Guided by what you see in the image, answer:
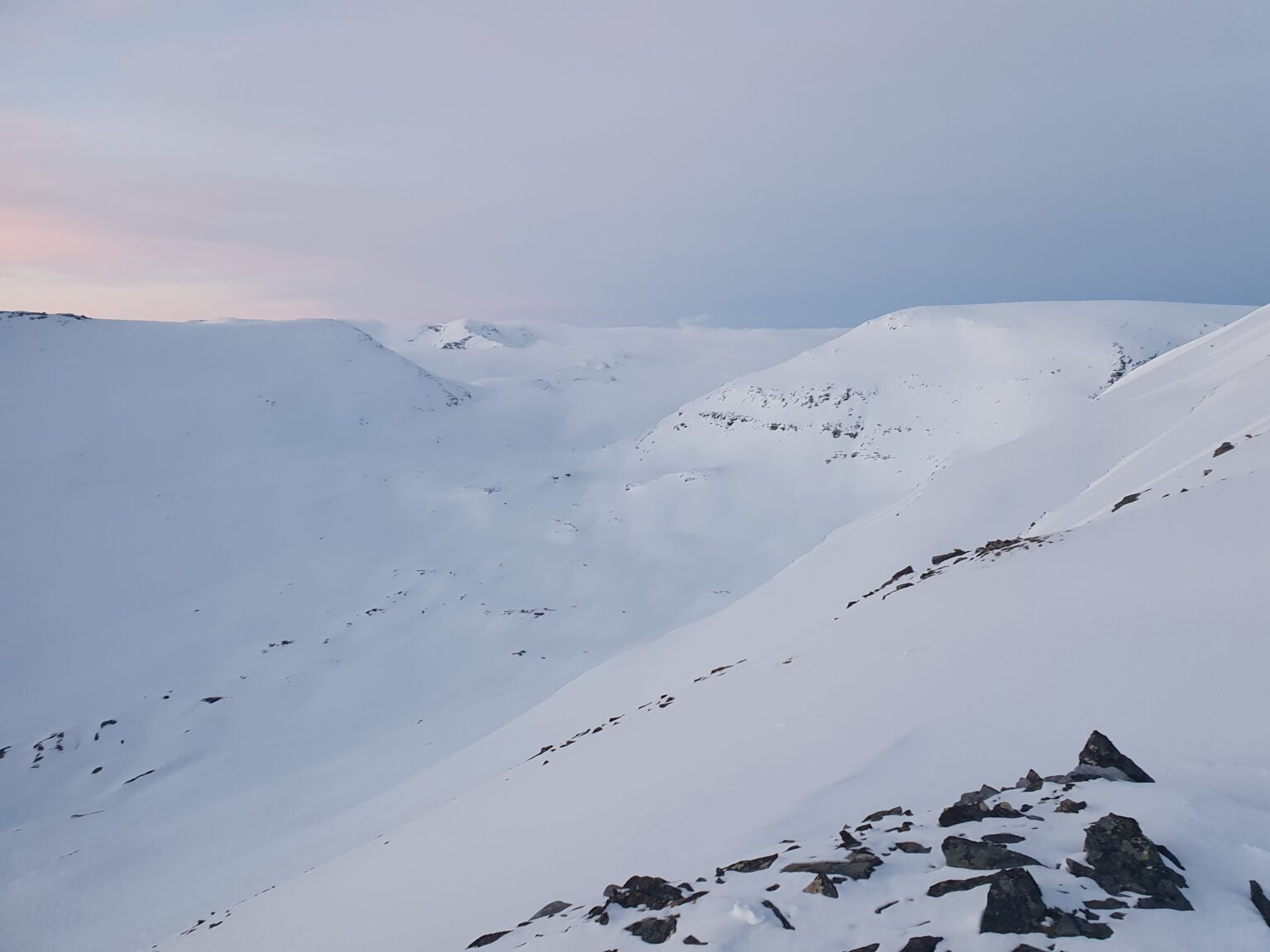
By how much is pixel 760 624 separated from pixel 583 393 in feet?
279

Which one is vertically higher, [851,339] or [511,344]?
[511,344]

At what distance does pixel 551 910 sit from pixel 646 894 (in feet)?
5.53

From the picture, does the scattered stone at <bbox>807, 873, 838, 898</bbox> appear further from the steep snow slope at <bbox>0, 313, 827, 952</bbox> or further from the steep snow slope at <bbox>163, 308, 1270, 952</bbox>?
the steep snow slope at <bbox>0, 313, 827, 952</bbox>

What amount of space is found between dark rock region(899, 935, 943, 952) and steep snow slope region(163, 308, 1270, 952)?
0.31 ft

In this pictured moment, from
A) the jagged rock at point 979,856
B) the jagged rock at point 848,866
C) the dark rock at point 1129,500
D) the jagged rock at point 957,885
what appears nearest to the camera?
the jagged rock at point 957,885

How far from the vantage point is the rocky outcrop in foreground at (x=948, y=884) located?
409cm

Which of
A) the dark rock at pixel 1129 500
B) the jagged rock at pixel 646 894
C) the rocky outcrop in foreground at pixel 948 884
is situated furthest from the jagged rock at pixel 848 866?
the dark rock at pixel 1129 500

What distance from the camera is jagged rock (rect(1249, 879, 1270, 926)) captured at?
12.7 feet

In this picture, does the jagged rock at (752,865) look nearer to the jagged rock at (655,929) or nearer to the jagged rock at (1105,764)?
the jagged rock at (655,929)

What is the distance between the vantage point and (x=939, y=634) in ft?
37.3

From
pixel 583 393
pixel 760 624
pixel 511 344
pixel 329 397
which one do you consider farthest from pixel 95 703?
pixel 511 344

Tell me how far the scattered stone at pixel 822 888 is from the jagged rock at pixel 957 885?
587 millimetres

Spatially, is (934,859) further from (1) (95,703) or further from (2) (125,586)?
(2) (125,586)

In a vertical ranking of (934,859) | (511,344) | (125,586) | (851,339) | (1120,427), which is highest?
(511,344)
